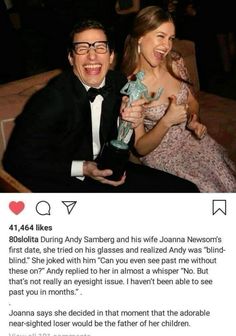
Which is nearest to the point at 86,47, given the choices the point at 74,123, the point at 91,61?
the point at 91,61

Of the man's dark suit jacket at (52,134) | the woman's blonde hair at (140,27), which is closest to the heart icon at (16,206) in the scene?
the man's dark suit jacket at (52,134)

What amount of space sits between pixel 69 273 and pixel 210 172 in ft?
2.76

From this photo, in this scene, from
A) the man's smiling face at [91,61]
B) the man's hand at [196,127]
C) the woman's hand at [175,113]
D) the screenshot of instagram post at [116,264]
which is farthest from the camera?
the man's hand at [196,127]

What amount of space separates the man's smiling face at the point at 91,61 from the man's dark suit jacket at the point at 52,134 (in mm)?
35

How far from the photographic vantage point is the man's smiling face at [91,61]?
1.59 metres

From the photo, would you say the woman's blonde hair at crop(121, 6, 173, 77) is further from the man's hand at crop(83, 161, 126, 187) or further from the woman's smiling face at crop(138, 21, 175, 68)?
the man's hand at crop(83, 161, 126, 187)

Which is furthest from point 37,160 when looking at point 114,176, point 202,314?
point 202,314

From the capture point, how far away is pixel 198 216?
1383mm

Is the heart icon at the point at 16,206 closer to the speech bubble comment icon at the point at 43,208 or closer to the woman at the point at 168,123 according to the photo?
the speech bubble comment icon at the point at 43,208

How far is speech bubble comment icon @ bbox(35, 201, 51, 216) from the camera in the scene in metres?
1.38

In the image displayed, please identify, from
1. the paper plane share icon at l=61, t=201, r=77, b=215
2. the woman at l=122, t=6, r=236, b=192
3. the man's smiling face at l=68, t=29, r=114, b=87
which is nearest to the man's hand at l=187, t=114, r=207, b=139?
the woman at l=122, t=6, r=236, b=192

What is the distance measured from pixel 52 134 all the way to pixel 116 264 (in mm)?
506

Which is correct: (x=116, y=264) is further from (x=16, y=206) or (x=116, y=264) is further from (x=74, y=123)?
(x=74, y=123)

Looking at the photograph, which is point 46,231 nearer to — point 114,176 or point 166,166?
point 114,176
